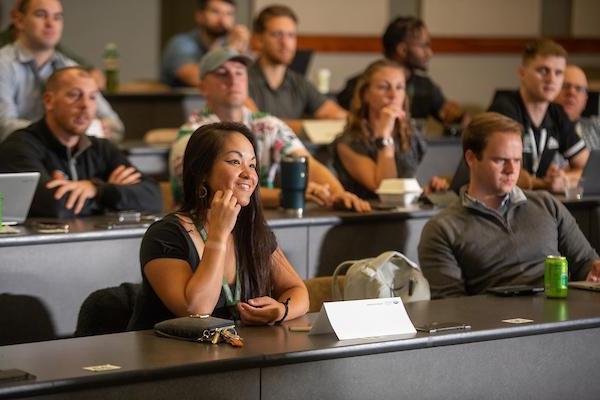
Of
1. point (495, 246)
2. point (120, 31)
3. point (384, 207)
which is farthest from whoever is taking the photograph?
point (120, 31)

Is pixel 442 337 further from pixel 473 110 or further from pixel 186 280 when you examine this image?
pixel 473 110

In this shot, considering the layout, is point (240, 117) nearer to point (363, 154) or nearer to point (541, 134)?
point (363, 154)

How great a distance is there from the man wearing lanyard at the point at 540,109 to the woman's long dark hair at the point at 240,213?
222cm

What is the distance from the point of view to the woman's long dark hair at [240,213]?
8.84ft

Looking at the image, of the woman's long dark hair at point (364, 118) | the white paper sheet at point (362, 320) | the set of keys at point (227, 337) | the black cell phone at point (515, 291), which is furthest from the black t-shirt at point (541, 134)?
the set of keys at point (227, 337)

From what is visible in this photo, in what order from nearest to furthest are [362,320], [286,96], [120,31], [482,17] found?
[362,320] < [286,96] < [120,31] < [482,17]

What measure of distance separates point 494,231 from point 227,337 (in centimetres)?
137

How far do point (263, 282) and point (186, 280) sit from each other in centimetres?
22

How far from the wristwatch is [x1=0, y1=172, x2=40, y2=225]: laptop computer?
157cm

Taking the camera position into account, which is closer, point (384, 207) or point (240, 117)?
point (384, 207)

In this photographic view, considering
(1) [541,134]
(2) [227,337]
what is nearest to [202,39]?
(1) [541,134]

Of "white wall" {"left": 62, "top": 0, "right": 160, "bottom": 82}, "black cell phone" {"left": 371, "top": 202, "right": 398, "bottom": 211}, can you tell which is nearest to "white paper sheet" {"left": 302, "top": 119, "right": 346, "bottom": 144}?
"black cell phone" {"left": 371, "top": 202, "right": 398, "bottom": 211}

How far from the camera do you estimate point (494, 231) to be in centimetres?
340

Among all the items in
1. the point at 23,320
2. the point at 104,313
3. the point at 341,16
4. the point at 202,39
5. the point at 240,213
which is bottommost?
the point at 23,320
